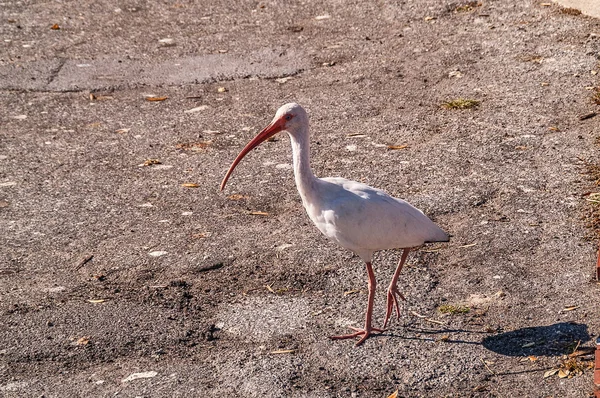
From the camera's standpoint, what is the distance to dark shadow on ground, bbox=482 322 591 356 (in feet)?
14.3

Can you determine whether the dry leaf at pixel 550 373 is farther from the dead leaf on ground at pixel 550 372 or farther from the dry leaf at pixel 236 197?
the dry leaf at pixel 236 197

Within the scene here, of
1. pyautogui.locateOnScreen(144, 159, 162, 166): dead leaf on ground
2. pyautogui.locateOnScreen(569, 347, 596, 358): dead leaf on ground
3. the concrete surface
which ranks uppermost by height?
the concrete surface

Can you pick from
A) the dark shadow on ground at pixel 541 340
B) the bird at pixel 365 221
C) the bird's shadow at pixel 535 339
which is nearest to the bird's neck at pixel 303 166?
the bird at pixel 365 221

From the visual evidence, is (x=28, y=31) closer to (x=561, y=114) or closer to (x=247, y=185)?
(x=247, y=185)

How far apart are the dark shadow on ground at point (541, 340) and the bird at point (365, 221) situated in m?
0.63

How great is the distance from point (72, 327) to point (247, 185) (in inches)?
83.0

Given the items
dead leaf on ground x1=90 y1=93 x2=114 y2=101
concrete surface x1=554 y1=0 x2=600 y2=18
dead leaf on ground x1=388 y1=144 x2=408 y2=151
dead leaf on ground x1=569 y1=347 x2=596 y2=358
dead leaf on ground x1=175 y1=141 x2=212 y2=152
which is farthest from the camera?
concrete surface x1=554 y1=0 x2=600 y2=18

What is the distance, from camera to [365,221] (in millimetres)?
4605

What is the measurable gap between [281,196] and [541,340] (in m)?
2.47

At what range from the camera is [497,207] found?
5.84 metres

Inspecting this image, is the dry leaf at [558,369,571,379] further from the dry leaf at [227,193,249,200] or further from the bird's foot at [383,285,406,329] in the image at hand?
the dry leaf at [227,193,249,200]

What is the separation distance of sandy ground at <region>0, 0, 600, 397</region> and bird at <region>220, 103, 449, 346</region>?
0.24 m

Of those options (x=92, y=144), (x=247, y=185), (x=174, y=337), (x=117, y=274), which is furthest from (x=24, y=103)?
(x=174, y=337)

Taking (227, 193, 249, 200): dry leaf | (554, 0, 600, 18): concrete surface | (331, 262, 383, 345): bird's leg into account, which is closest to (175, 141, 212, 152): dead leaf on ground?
(227, 193, 249, 200): dry leaf
